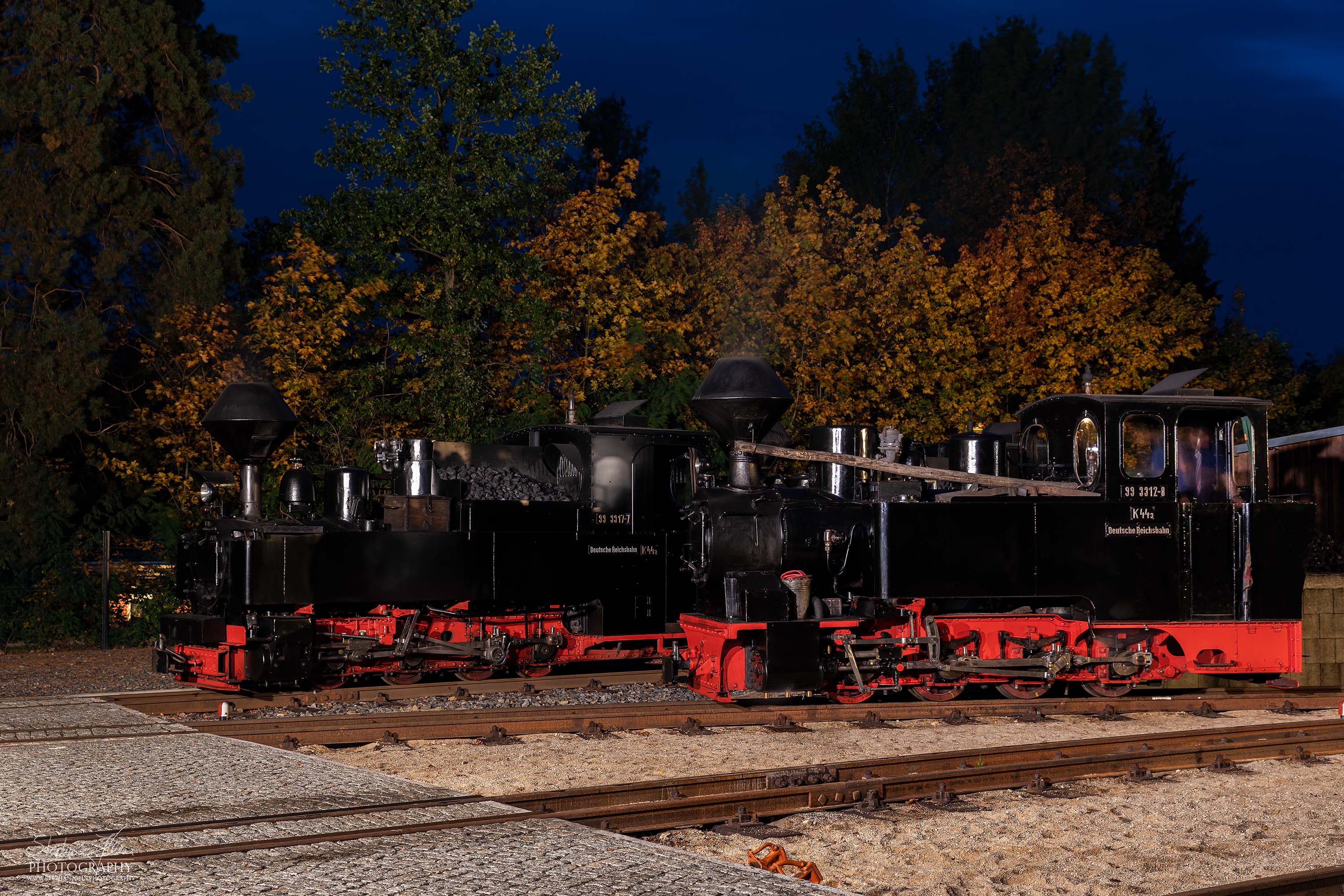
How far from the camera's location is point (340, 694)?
486 inches

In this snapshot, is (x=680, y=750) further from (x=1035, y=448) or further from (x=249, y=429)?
(x=249, y=429)

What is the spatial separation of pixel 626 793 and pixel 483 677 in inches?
270

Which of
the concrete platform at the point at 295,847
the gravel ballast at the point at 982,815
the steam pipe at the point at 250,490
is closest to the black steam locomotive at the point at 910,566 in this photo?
the steam pipe at the point at 250,490

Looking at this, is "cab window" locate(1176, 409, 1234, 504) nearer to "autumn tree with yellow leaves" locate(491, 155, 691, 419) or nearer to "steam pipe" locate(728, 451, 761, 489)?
"steam pipe" locate(728, 451, 761, 489)

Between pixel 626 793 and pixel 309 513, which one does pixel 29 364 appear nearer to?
pixel 309 513

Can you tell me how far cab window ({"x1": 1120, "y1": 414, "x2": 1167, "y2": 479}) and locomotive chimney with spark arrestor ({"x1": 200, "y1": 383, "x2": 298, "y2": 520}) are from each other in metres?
8.50

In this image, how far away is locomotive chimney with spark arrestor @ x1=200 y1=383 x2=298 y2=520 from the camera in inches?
534

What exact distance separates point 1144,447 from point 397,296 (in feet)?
46.5

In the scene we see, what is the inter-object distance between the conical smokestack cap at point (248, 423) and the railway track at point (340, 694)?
2561mm

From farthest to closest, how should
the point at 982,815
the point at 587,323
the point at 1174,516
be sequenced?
the point at 587,323
the point at 1174,516
the point at 982,815

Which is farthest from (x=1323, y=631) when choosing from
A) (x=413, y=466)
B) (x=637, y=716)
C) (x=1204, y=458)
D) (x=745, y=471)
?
(x=413, y=466)

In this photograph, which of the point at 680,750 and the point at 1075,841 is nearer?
the point at 1075,841

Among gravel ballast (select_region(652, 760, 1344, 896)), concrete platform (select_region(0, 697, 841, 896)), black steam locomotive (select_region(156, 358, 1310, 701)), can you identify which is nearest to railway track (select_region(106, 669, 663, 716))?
black steam locomotive (select_region(156, 358, 1310, 701))

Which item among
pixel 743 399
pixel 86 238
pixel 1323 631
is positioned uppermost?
pixel 86 238
